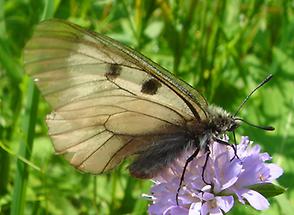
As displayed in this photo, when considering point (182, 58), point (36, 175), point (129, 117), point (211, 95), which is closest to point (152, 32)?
point (182, 58)

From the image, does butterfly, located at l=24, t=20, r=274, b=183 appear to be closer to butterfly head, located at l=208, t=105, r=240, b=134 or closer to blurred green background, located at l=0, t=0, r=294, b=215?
butterfly head, located at l=208, t=105, r=240, b=134

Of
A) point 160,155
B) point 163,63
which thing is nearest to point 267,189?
point 160,155

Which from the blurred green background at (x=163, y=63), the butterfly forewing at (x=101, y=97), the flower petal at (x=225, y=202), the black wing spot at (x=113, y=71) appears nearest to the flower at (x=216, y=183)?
the flower petal at (x=225, y=202)

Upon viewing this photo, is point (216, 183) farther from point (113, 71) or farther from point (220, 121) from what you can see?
point (113, 71)

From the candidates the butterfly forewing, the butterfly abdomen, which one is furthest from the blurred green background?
the butterfly abdomen

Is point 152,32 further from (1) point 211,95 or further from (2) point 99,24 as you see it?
(1) point 211,95

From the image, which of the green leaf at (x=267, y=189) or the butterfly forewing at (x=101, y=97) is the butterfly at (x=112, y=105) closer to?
the butterfly forewing at (x=101, y=97)
